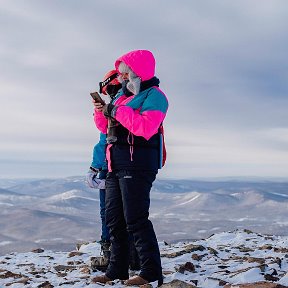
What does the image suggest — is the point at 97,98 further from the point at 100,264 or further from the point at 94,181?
the point at 100,264

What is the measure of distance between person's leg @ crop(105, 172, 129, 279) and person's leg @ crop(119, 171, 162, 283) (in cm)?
25

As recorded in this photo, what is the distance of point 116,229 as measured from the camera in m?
6.05

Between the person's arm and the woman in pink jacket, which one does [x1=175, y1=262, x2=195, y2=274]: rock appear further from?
the person's arm

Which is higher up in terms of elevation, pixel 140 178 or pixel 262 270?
pixel 140 178

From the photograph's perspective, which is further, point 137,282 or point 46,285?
point 46,285

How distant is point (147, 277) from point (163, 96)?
8.04 ft

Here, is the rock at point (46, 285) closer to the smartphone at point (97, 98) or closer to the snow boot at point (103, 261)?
the snow boot at point (103, 261)

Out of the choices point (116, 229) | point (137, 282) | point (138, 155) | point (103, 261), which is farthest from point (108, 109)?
point (103, 261)

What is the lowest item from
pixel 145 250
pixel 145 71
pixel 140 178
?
pixel 145 250

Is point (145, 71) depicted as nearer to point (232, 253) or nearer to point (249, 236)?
point (232, 253)

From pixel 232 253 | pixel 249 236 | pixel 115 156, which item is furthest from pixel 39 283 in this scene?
pixel 249 236

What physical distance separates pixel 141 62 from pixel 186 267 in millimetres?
3549

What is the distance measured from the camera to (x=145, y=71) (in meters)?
5.72

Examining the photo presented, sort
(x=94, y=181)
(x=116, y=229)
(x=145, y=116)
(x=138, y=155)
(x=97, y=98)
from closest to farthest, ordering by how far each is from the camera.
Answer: (x=145, y=116) → (x=138, y=155) → (x=97, y=98) → (x=116, y=229) → (x=94, y=181)
